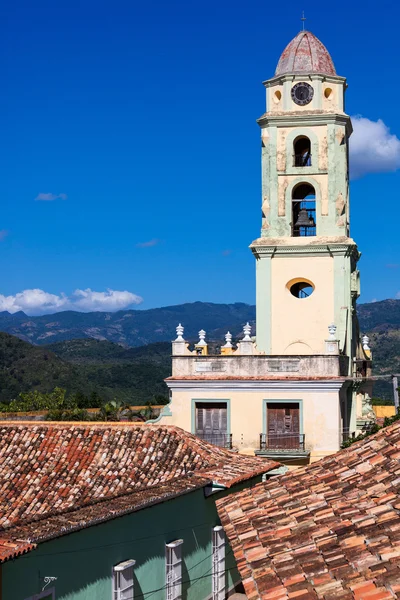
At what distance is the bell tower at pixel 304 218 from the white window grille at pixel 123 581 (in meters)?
14.5

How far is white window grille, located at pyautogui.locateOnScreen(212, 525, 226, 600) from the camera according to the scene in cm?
1658

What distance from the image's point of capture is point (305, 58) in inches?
1110

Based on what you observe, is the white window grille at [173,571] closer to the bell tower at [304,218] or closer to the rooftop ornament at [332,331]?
the rooftop ornament at [332,331]

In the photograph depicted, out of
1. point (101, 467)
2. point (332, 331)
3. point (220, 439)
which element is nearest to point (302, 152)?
point (332, 331)

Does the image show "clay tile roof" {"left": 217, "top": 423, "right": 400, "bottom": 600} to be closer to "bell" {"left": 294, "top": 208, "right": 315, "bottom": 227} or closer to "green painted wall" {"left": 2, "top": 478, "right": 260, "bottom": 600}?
"green painted wall" {"left": 2, "top": 478, "right": 260, "bottom": 600}

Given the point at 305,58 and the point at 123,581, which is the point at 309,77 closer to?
the point at 305,58

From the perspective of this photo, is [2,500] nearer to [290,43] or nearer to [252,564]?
[252,564]

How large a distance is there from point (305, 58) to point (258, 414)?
33.5ft

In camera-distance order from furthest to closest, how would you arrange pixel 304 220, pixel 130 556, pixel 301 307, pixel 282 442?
1. pixel 304 220
2. pixel 301 307
3. pixel 282 442
4. pixel 130 556

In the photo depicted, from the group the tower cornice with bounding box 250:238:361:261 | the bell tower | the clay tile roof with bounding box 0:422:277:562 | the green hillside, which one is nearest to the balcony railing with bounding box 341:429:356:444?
the bell tower

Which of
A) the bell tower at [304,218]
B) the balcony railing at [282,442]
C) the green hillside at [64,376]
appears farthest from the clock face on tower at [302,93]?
the green hillside at [64,376]

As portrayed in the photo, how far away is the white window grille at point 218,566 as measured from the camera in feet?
54.4

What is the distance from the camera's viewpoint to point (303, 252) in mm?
27359

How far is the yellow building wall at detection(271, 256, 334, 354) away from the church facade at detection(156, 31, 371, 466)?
3cm
